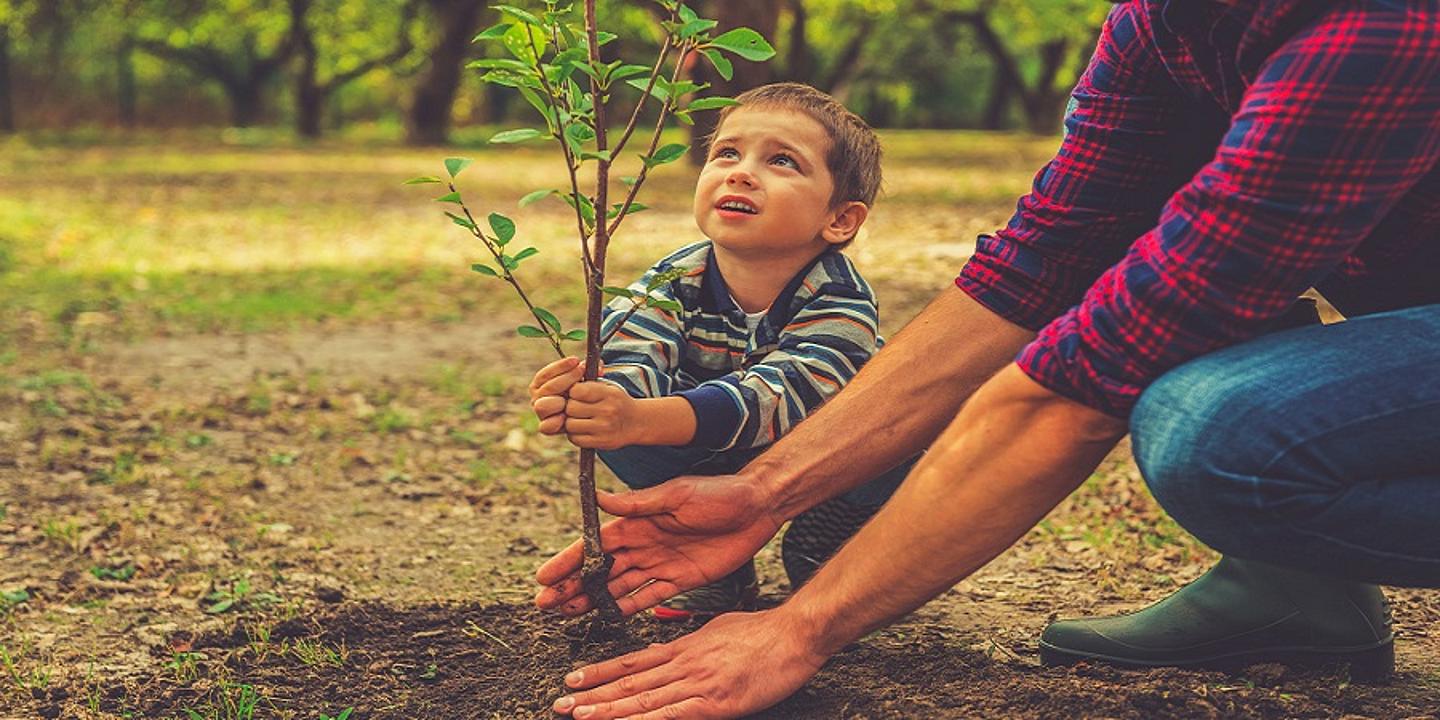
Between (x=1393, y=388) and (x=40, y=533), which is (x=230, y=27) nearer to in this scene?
(x=40, y=533)

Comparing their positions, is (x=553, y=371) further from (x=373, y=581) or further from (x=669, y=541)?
(x=373, y=581)

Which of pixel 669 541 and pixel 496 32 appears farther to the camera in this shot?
pixel 669 541

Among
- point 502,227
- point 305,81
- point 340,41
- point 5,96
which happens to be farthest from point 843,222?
point 340,41

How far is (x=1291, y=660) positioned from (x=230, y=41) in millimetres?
32941

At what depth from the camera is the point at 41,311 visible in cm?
674

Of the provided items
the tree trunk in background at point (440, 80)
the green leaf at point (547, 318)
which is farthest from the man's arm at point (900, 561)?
the tree trunk in background at point (440, 80)

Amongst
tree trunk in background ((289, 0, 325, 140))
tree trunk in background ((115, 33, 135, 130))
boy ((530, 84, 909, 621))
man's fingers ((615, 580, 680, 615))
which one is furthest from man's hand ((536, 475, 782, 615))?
tree trunk in background ((115, 33, 135, 130))

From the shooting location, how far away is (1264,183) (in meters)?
1.73

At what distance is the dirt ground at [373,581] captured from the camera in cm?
238

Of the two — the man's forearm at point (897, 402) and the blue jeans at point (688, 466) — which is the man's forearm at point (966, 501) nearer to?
the man's forearm at point (897, 402)

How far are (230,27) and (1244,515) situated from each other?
30.7 m

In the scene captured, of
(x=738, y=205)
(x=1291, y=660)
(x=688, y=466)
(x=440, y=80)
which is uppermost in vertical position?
(x=738, y=205)

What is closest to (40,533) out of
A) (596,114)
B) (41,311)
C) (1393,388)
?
(596,114)

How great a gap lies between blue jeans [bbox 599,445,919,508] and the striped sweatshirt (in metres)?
0.10
